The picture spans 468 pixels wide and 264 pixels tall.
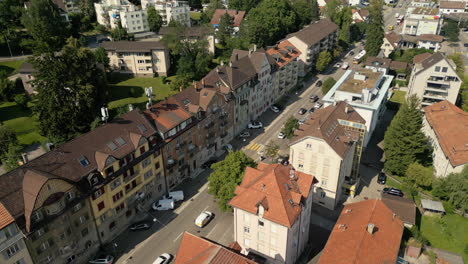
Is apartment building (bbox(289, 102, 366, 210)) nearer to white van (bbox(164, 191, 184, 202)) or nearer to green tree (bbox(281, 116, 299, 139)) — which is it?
green tree (bbox(281, 116, 299, 139))

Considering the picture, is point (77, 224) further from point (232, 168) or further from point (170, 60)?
point (170, 60)

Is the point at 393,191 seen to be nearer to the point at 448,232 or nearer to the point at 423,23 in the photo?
the point at 448,232

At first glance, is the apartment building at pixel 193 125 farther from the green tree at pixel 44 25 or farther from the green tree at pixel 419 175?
the green tree at pixel 44 25

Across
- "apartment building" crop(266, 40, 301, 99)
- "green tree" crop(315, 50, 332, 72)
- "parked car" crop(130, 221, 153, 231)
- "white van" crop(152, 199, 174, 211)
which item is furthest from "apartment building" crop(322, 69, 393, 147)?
"parked car" crop(130, 221, 153, 231)

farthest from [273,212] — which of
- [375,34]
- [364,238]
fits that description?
[375,34]

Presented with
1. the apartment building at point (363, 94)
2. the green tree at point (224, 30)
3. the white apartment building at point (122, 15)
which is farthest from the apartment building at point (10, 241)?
the white apartment building at point (122, 15)

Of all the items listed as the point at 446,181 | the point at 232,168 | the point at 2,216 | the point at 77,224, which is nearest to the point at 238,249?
the point at 232,168
